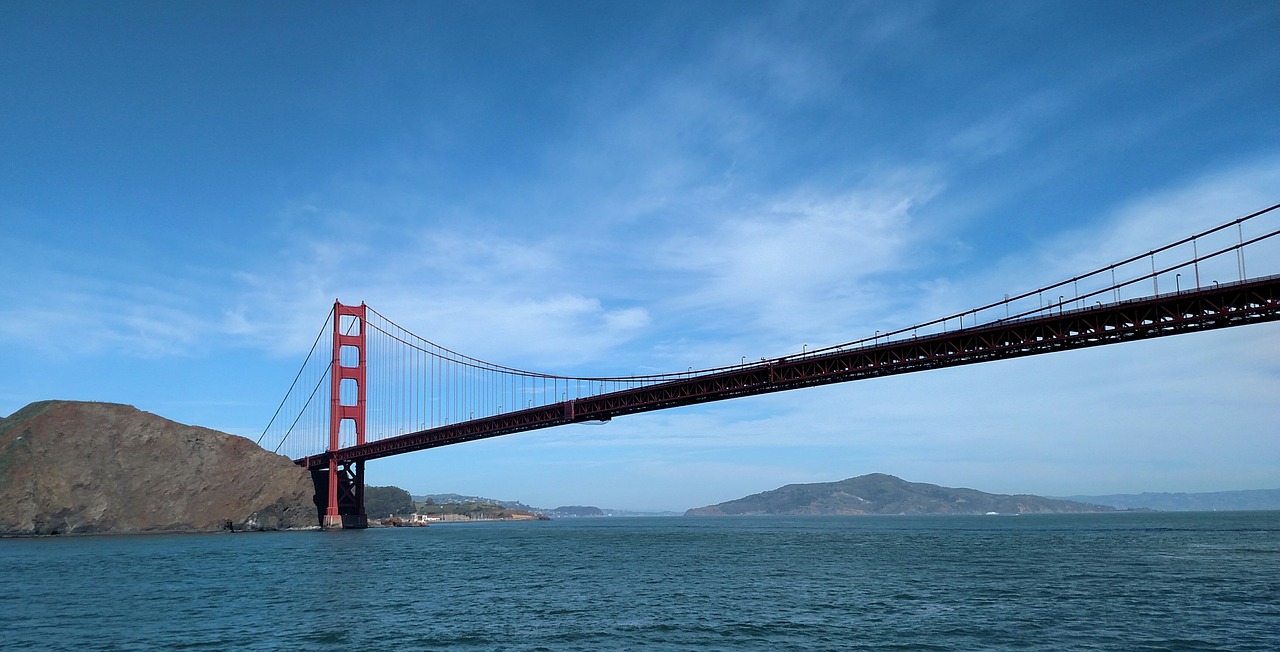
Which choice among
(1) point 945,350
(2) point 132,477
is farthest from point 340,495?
(1) point 945,350

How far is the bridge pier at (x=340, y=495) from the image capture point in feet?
349

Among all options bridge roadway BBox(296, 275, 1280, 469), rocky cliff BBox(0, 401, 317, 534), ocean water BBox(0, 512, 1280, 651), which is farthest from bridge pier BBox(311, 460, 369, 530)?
ocean water BBox(0, 512, 1280, 651)

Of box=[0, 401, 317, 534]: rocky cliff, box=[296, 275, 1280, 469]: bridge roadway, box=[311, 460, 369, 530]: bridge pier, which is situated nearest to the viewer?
box=[296, 275, 1280, 469]: bridge roadway

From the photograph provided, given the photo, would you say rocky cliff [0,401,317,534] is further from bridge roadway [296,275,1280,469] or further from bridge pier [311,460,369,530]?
bridge roadway [296,275,1280,469]

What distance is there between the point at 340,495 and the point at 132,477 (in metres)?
24.0

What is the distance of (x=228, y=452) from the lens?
340 ft

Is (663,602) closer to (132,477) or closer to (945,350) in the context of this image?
(945,350)

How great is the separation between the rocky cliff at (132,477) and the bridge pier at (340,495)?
2424mm

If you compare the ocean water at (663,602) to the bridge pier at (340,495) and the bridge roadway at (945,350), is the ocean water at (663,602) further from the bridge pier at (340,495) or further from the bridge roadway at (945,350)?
the bridge pier at (340,495)

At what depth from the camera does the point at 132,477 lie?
9706cm

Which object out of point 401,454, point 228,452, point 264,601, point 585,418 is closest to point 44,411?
point 228,452

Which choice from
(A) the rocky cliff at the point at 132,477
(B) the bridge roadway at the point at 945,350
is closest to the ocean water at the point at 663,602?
(B) the bridge roadway at the point at 945,350

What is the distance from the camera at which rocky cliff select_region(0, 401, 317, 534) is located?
9006 centimetres

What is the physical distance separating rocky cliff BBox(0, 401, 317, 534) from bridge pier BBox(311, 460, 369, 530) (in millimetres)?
2424
